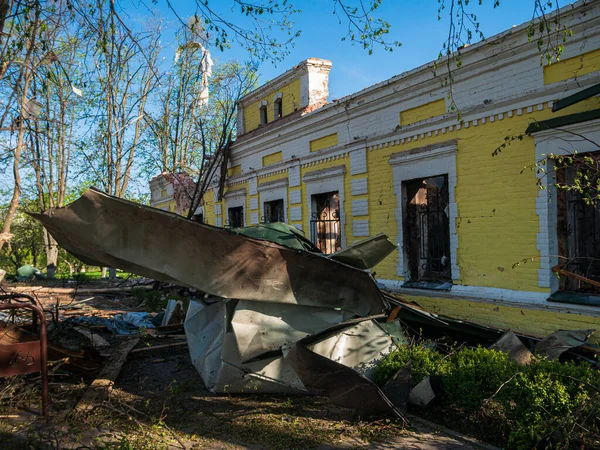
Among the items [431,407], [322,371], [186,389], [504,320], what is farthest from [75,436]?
[504,320]

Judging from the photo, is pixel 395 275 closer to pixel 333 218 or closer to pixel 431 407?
pixel 333 218

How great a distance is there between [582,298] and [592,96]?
2596 millimetres

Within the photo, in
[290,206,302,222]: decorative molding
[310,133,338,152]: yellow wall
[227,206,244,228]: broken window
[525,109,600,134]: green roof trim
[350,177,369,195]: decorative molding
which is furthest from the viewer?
[227,206,244,228]: broken window

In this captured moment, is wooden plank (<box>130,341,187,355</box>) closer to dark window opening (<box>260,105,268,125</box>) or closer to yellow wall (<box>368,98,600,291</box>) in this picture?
yellow wall (<box>368,98,600,291</box>)

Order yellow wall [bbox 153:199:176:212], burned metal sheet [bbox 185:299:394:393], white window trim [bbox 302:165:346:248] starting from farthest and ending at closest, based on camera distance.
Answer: yellow wall [bbox 153:199:176:212] < white window trim [bbox 302:165:346:248] < burned metal sheet [bbox 185:299:394:393]

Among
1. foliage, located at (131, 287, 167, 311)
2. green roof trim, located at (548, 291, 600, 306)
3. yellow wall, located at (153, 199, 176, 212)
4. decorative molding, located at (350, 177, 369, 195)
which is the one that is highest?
yellow wall, located at (153, 199, 176, 212)

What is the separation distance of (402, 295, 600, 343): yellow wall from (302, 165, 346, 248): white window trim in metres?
2.95

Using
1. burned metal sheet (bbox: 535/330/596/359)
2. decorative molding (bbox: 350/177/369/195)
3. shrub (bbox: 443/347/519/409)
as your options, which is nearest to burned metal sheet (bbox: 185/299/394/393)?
shrub (bbox: 443/347/519/409)

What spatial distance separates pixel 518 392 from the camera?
3.75 meters

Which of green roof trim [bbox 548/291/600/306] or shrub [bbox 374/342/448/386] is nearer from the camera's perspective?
shrub [bbox 374/342/448/386]

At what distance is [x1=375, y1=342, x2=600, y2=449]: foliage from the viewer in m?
3.43

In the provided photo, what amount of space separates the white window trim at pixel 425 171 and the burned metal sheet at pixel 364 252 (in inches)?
130

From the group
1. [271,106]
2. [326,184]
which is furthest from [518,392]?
[271,106]

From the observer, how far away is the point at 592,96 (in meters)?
5.73
